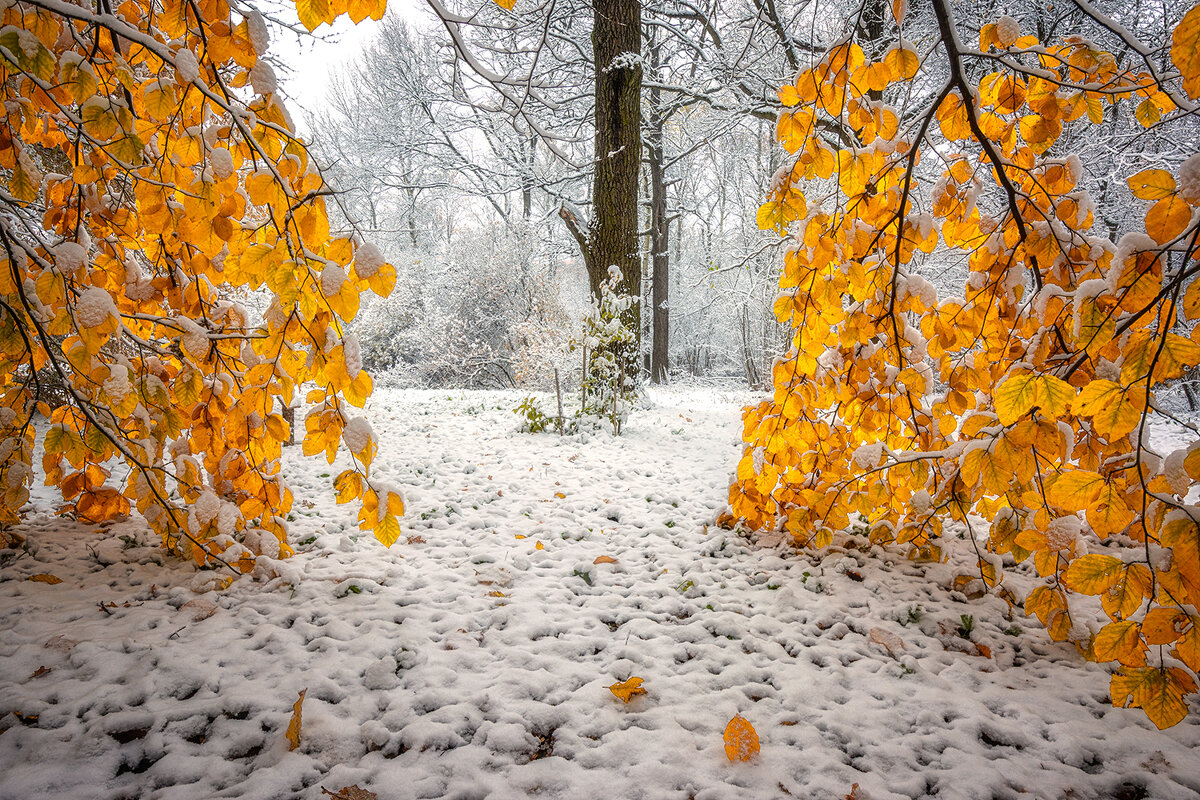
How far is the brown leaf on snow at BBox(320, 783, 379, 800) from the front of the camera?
119cm

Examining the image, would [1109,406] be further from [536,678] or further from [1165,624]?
[536,678]

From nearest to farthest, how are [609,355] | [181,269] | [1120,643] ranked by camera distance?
[1120,643] → [181,269] → [609,355]

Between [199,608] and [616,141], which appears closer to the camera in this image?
[199,608]

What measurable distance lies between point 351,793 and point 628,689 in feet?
2.57

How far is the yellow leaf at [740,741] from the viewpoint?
53.1 inches

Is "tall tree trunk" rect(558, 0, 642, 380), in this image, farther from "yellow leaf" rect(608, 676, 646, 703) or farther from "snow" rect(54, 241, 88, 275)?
"snow" rect(54, 241, 88, 275)

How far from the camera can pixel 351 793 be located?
3.95 ft

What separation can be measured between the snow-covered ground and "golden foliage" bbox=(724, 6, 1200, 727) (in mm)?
278

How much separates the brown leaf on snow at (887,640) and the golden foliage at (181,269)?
176cm

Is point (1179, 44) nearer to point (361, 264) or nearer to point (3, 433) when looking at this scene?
point (361, 264)

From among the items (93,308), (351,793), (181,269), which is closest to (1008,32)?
(93,308)

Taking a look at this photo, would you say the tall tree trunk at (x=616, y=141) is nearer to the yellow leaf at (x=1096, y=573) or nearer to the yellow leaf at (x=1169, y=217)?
the yellow leaf at (x=1169, y=217)

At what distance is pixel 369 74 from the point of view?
14.6 meters

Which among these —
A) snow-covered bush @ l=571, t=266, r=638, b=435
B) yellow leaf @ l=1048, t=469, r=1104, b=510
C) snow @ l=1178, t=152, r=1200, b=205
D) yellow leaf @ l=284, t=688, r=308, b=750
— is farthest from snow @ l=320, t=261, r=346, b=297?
snow-covered bush @ l=571, t=266, r=638, b=435
